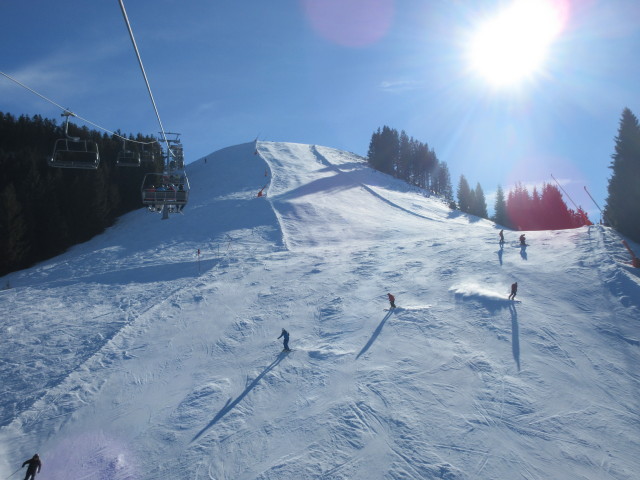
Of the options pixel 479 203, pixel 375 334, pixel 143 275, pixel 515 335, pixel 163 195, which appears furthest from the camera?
pixel 479 203

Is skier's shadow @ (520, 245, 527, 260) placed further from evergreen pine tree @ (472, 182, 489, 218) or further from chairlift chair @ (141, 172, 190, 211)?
evergreen pine tree @ (472, 182, 489, 218)

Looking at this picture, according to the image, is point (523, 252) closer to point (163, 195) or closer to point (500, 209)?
point (163, 195)

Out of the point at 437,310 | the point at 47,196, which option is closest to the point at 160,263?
the point at 47,196

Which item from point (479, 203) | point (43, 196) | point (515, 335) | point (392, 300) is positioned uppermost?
point (479, 203)

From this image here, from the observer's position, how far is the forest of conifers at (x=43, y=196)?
84.5 feet

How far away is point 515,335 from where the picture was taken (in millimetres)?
13133

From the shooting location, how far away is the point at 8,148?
1294 inches

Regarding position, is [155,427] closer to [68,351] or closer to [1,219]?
[68,351]

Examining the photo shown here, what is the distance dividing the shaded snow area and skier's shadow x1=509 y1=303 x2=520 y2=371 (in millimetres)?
81

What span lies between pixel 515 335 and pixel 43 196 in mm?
33798

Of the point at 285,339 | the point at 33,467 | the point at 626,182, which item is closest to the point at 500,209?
the point at 626,182

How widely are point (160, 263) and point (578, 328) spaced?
915 inches

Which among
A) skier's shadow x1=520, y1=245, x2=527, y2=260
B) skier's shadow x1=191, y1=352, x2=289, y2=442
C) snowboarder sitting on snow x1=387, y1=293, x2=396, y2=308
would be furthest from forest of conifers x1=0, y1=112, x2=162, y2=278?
skier's shadow x1=520, y1=245, x2=527, y2=260

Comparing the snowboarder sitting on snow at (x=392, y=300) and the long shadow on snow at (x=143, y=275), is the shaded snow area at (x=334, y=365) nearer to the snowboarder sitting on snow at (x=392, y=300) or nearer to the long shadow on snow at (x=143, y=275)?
the long shadow on snow at (x=143, y=275)
